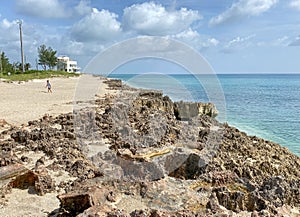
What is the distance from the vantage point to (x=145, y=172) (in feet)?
19.2

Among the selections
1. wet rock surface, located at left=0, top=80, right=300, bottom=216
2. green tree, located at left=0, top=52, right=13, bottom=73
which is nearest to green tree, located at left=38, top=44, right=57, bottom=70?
green tree, located at left=0, top=52, right=13, bottom=73

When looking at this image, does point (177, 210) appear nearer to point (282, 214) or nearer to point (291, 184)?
point (282, 214)

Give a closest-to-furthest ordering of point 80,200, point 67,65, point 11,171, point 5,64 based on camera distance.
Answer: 1. point 80,200
2. point 11,171
3. point 5,64
4. point 67,65

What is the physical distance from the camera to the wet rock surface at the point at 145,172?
14.4 feet

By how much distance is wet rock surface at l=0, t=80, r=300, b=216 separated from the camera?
4.39 metres

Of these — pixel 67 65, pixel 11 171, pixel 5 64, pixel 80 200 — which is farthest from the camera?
pixel 67 65

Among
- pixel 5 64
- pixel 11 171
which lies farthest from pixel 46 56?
pixel 11 171

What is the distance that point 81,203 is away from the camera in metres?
4.16

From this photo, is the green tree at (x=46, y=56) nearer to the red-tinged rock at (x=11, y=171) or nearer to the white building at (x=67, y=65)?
the white building at (x=67, y=65)

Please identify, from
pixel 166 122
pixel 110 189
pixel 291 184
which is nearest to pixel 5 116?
pixel 166 122

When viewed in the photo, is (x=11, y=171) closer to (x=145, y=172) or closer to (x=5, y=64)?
(x=145, y=172)

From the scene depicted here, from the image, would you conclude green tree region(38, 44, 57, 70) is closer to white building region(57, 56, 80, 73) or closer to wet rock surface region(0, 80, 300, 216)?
white building region(57, 56, 80, 73)

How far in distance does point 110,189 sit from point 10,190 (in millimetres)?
2028

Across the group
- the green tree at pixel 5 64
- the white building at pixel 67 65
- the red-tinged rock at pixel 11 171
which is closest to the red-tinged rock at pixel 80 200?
the red-tinged rock at pixel 11 171
